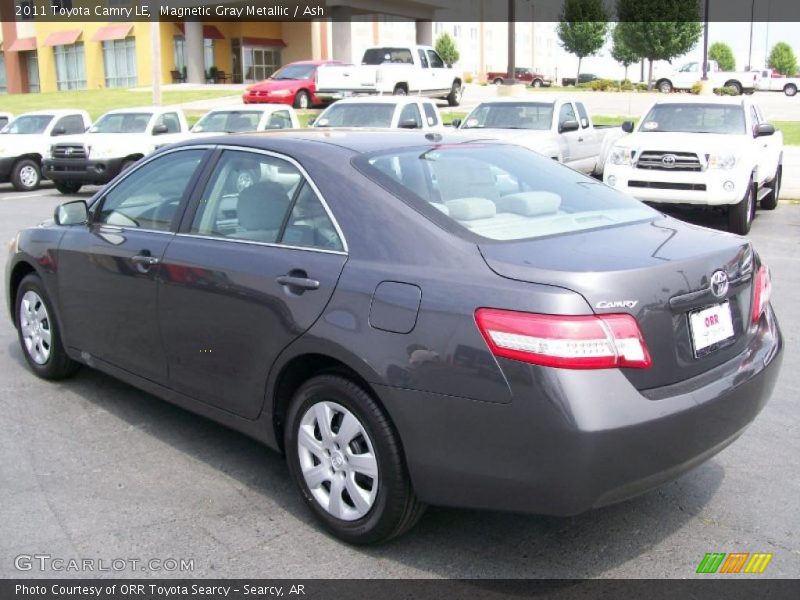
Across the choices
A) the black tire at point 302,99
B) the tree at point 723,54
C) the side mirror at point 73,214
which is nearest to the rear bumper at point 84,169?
the side mirror at point 73,214

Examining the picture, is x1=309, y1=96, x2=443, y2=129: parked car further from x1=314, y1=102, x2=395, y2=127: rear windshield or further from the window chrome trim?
the window chrome trim

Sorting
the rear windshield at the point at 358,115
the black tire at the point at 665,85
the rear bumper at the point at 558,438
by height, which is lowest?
the rear bumper at the point at 558,438

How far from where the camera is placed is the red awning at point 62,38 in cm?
5419

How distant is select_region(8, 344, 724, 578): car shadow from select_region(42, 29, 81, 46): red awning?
55450 millimetres

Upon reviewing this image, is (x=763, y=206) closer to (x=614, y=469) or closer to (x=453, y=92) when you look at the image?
(x=614, y=469)

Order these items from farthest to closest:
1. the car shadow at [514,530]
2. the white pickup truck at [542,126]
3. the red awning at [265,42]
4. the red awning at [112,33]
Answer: the red awning at [265,42], the red awning at [112,33], the white pickup truck at [542,126], the car shadow at [514,530]

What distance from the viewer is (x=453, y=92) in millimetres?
33031

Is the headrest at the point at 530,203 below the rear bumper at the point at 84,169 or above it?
above

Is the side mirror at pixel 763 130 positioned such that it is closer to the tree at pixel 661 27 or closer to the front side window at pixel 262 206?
the front side window at pixel 262 206

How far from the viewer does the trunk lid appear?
312 cm

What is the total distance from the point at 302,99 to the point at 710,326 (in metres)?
28.9

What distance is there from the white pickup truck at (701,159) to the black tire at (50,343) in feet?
26.2

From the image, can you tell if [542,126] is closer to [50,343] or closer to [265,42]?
[50,343]

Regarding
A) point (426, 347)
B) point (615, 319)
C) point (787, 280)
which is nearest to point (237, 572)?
point (426, 347)
